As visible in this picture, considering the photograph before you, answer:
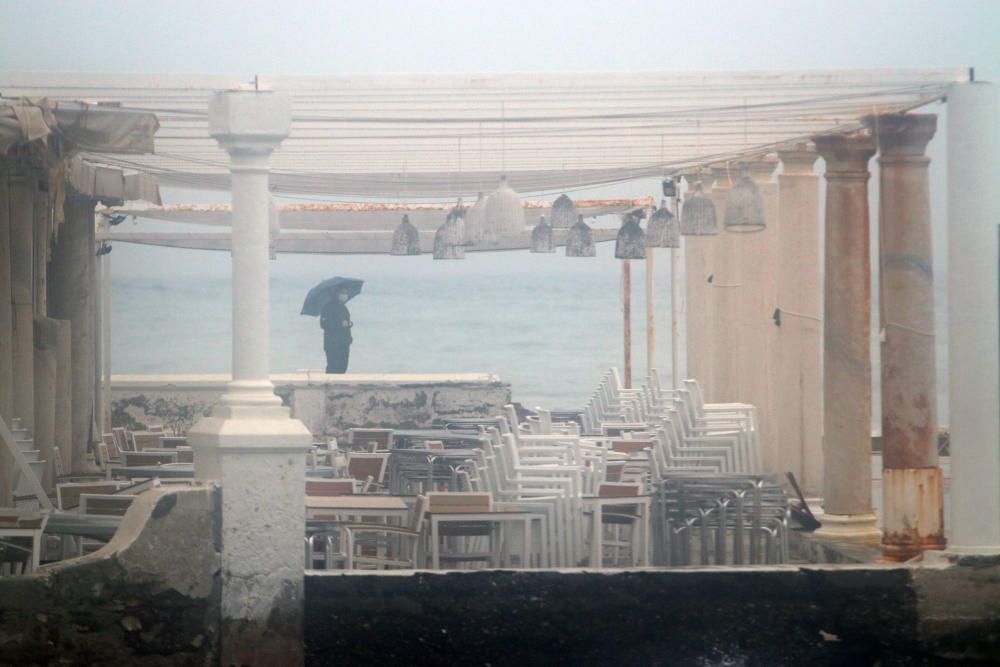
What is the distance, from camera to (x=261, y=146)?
7902 millimetres

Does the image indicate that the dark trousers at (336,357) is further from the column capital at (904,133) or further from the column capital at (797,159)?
the column capital at (904,133)

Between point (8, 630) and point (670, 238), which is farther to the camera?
point (670, 238)

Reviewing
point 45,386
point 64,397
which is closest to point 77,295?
point 64,397

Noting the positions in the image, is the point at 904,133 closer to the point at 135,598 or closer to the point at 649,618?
the point at 649,618

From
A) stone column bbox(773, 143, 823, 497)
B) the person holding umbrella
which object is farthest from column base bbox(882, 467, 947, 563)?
the person holding umbrella

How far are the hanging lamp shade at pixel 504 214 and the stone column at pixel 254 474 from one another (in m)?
3.69

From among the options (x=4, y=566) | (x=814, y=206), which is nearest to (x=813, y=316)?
(x=814, y=206)

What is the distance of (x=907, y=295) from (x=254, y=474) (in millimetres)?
3906

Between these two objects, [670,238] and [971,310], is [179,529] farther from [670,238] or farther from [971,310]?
[670,238]

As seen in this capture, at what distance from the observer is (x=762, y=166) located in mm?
13172

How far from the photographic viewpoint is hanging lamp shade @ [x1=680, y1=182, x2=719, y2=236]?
487 inches

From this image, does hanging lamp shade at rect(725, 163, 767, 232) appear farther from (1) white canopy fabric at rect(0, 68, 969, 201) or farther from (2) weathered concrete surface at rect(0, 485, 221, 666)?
(2) weathered concrete surface at rect(0, 485, 221, 666)

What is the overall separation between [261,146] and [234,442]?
1.47 meters

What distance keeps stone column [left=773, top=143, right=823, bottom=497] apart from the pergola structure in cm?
1
